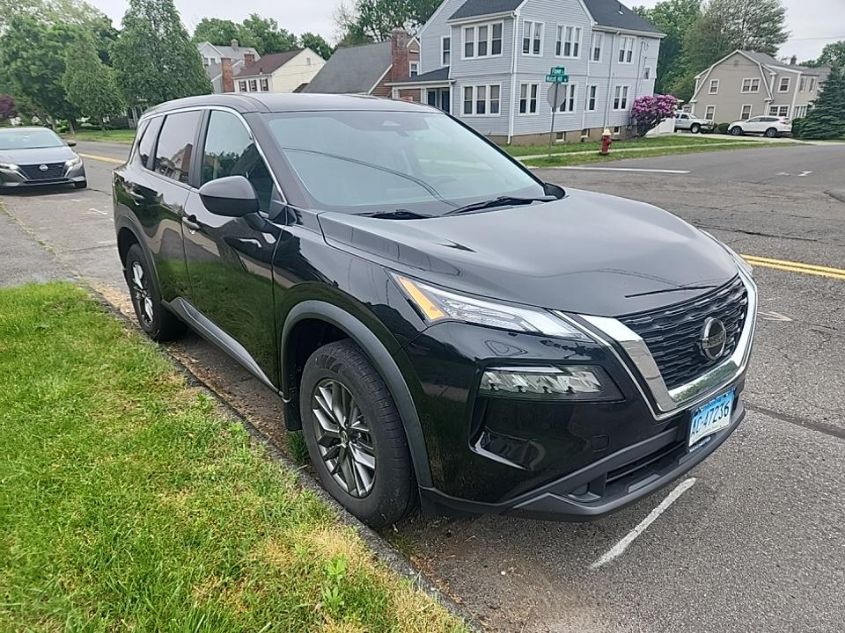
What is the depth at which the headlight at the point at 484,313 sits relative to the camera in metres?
1.94

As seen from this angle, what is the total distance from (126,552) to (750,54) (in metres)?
65.2

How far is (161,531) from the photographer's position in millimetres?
2404

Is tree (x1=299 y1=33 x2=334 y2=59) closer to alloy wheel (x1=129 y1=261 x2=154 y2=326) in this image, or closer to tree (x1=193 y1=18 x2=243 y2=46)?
tree (x1=193 y1=18 x2=243 y2=46)

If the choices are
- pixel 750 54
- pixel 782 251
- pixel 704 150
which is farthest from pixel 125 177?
pixel 750 54

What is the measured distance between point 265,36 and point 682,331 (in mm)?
88805

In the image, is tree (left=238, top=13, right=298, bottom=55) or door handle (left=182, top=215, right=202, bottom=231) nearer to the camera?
door handle (left=182, top=215, right=202, bottom=231)

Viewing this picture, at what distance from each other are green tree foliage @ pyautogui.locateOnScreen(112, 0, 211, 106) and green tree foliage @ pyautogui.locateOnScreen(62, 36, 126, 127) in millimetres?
888

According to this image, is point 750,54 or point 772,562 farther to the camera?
point 750,54

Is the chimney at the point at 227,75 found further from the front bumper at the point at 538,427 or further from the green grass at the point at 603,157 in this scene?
the front bumper at the point at 538,427

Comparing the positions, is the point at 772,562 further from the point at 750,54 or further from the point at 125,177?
the point at 750,54

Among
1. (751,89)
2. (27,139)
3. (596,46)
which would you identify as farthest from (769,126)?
(27,139)

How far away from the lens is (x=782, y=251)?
7223 mm

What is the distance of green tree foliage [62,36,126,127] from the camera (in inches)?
1642

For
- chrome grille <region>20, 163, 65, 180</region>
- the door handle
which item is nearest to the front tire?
the door handle
